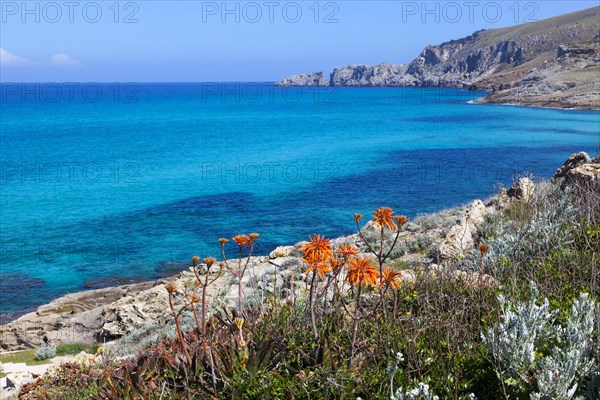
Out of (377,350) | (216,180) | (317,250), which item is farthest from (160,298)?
(216,180)

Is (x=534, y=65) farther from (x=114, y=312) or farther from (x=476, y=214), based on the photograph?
(x=114, y=312)

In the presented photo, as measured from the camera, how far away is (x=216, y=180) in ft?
119

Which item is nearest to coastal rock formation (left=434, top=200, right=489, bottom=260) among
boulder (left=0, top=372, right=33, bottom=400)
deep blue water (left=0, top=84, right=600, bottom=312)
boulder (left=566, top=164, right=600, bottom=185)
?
boulder (left=566, top=164, right=600, bottom=185)

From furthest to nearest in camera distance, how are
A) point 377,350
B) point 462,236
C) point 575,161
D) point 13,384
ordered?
point 575,161 → point 462,236 → point 13,384 → point 377,350

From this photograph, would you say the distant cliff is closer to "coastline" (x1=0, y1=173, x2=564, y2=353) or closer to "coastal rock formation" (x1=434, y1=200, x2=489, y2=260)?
"coastal rock formation" (x1=434, y1=200, x2=489, y2=260)

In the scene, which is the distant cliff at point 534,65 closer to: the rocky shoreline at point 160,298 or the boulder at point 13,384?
the rocky shoreline at point 160,298

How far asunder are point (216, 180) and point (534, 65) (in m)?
114

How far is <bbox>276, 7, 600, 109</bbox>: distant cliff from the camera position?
86.4 metres

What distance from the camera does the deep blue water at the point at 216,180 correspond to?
21484mm

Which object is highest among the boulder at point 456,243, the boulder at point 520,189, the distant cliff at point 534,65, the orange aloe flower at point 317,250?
the distant cliff at point 534,65

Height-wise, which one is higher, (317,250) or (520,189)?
(317,250)

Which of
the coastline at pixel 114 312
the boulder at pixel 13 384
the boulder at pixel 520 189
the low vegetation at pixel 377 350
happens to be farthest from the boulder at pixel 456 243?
the boulder at pixel 13 384

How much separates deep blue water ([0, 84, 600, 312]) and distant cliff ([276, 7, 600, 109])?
1748 centimetres

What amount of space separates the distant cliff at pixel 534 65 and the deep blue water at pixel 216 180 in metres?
17.5
